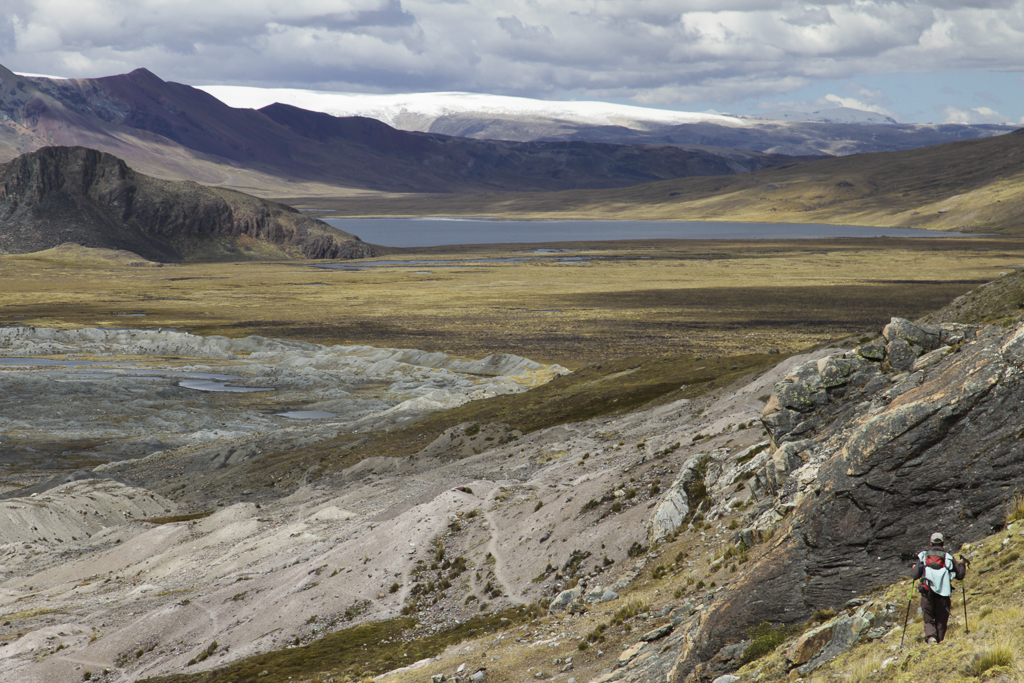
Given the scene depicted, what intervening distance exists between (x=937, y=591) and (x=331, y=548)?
22.2 metres

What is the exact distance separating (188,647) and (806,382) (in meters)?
19.5

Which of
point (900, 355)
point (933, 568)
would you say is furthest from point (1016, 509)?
point (900, 355)

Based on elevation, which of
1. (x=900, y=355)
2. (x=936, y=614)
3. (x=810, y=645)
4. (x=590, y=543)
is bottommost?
(x=590, y=543)

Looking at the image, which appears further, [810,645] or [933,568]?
[810,645]

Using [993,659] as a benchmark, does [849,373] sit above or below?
above

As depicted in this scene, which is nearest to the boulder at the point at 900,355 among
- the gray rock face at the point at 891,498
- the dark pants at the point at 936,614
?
the gray rock face at the point at 891,498

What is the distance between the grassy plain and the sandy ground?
40.8m

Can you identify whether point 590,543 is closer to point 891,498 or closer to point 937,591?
point 891,498

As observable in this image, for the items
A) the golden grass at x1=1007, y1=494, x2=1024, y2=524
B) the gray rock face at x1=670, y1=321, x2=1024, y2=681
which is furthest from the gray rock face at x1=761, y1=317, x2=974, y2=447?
the golden grass at x1=1007, y1=494, x2=1024, y2=524

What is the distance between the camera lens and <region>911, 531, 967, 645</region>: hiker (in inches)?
389

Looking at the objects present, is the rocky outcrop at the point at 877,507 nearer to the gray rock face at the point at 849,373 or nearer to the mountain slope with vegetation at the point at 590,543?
the mountain slope with vegetation at the point at 590,543

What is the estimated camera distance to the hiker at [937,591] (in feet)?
32.4

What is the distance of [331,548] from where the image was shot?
2808 cm

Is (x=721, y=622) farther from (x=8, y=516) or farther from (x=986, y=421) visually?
(x=8, y=516)
